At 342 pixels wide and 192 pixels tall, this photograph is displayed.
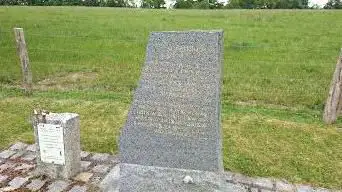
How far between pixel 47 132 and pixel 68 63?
715 centimetres

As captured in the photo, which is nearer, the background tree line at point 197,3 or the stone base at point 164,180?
the stone base at point 164,180

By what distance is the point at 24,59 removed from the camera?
9.57 metres

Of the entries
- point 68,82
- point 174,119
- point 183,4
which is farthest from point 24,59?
point 183,4

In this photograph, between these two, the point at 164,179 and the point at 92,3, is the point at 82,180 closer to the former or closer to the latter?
the point at 164,179

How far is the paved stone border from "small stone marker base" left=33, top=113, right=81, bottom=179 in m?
0.13

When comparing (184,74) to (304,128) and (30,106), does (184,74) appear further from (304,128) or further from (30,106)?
(30,106)

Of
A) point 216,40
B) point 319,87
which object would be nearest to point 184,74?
point 216,40

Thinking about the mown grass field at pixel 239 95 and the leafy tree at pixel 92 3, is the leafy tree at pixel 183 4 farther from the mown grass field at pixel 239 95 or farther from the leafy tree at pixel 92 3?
the mown grass field at pixel 239 95

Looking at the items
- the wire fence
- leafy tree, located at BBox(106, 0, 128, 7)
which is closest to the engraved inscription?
the wire fence

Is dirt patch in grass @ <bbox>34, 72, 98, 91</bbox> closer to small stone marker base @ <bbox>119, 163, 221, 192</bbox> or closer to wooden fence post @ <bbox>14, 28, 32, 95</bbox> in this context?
wooden fence post @ <bbox>14, 28, 32, 95</bbox>

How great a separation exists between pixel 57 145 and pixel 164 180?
1.68m

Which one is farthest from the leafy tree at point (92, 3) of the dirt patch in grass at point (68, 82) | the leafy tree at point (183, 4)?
the dirt patch in grass at point (68, 82)

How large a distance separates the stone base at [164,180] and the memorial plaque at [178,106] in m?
0.07

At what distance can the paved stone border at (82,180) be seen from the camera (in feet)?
18.6
